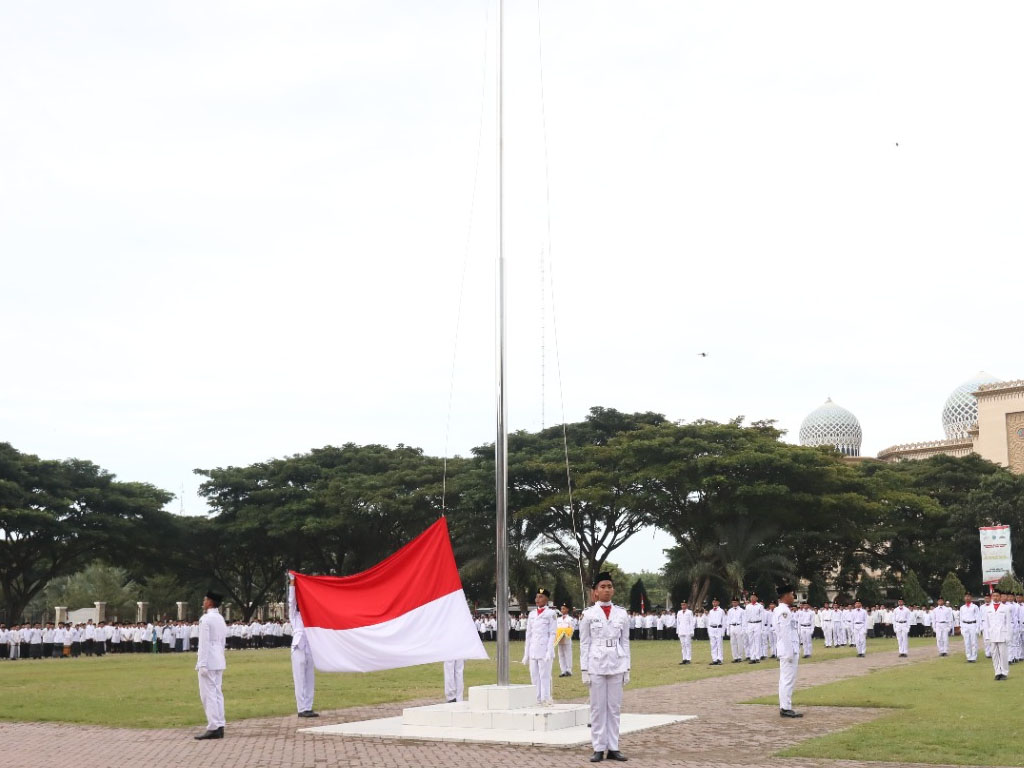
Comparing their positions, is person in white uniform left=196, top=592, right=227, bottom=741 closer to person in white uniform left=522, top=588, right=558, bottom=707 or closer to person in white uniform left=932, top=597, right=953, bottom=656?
person in white uniform left=522, top=588, right=558, bottom=707

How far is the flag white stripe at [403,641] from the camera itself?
14.5 meters

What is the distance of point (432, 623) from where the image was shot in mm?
14766

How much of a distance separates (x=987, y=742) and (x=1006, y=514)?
4777 centimetres

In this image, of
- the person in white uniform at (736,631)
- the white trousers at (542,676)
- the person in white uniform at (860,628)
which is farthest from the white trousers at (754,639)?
the white trousers at (542,676)

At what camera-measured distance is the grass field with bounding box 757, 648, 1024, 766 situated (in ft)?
38.3

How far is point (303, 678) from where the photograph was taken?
1675 centimetres

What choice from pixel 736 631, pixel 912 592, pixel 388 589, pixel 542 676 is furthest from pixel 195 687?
pixel 912 592

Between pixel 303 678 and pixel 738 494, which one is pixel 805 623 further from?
pixel 738 494

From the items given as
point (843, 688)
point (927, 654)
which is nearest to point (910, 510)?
point (927, 654)

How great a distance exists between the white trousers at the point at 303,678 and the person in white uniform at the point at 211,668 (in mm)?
2095

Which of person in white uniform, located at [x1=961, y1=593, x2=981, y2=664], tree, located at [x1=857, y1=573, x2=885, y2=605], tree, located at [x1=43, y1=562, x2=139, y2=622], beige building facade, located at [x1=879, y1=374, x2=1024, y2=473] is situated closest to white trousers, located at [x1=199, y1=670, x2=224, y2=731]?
person in white uniform, located at [x1=961, y1=593, x2=981, y2=664]

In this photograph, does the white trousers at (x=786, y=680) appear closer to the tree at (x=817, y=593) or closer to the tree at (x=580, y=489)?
the tree at (x=580, y=489)

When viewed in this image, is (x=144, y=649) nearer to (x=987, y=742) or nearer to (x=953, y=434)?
(x=987, y=742)

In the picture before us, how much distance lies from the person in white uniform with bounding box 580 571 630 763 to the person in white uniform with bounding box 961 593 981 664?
1798cm
